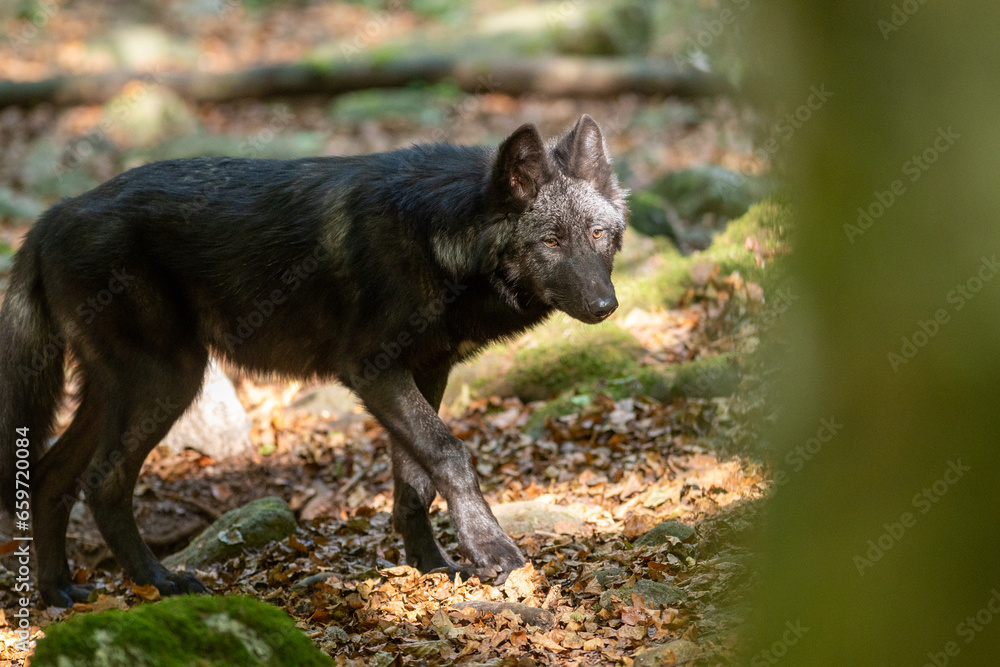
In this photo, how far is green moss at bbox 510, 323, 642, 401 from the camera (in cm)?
841

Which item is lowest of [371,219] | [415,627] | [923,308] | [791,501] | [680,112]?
[415,627]

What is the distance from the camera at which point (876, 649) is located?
2715 millimetres

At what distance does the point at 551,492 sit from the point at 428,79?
1315 centimetres

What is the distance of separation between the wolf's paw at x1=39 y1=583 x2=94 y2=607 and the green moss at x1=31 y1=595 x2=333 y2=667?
3.11 meters

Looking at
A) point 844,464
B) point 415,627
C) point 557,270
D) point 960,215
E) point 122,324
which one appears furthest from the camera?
point 122,324

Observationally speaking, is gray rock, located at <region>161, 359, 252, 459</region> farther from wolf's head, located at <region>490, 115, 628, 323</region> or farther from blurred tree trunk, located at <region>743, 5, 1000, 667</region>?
blurred tree trunk, located at <region>743, 5, 1000, 667</region>

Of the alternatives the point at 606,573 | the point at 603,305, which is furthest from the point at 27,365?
the point at 606,573

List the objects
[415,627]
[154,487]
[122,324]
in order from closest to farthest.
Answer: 1. [415,627]
2. [122,324]
3. [154,487]

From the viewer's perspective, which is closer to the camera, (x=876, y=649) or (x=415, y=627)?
(x=876, y=649)

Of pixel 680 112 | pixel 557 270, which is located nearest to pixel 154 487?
pixel 557 270

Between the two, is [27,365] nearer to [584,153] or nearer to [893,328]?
[584,153]

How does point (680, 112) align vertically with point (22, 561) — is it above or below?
above

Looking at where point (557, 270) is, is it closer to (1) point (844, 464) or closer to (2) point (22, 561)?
(1) point (844, 464)

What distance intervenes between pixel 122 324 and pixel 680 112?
521 inches
